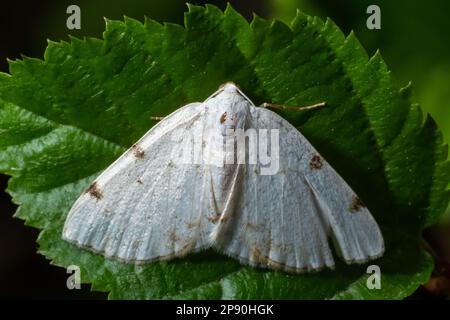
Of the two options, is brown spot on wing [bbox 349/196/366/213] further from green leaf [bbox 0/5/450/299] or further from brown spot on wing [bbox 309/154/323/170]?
brown spot on wing [bbox 309/154/323/170]

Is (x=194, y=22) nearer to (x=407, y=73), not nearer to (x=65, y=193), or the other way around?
(x=65, y=193)

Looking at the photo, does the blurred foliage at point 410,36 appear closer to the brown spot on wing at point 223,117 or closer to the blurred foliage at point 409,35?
the blurred foliage at point 409,35

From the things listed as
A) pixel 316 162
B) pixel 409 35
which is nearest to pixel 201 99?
pixel 316 162

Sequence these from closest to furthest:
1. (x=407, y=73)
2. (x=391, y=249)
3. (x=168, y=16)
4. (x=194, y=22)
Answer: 1. (x=194, y=22)
2. (x=391, y=249)
3. (x=407, y=73)
4. (x=168, y=16)

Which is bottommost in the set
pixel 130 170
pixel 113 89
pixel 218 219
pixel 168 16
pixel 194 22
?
pixel 218 219

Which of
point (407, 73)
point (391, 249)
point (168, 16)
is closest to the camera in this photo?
point (391, 249)

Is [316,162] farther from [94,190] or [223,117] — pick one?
[94,190]

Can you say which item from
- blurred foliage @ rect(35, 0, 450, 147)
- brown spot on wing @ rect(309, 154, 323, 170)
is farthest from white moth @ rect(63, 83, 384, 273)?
blurred foliage @ rect(35, 0, 450, 147)
